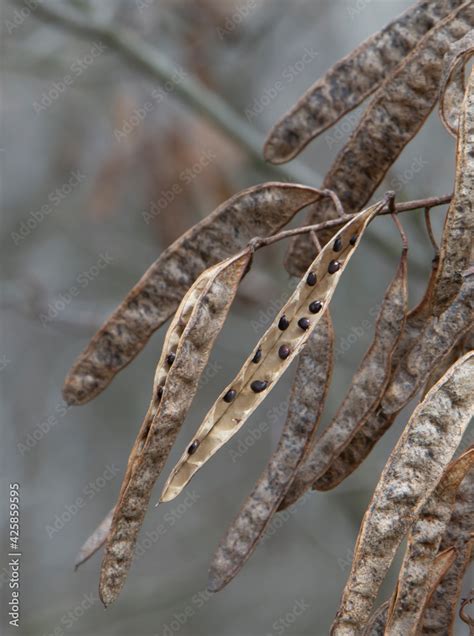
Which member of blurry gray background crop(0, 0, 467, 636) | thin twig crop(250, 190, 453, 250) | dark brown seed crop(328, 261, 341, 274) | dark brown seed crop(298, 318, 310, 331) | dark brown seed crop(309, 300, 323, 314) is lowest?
blurry gray background crop(0, 0, 467, 636)

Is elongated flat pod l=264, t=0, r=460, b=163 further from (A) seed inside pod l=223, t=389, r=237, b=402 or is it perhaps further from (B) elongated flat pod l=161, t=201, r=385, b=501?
(A) seed inside pod l=223, t=389, r=237, b=402

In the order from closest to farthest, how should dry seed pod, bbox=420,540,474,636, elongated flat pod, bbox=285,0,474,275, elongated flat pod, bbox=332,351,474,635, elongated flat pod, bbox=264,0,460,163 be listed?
elongated flat pod, bbox=332,351,474,635
dry seed pod, bbox=420,540,474,636
elongated flat pod, bbox=285,0,474,275
elongated flat pod, bbox=264,0,460,163

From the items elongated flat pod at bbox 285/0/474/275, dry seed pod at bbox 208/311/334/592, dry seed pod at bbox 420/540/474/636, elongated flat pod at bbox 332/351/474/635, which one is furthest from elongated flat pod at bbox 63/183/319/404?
dry seed pod at bbox 420/540/474/636

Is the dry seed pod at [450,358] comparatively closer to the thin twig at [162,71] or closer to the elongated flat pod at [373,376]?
the elongated flat pod at [373,376]

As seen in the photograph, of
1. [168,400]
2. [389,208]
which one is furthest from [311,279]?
[168,400]

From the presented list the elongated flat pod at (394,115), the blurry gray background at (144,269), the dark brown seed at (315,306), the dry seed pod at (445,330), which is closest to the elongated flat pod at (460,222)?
the dry seed pod at (445,330)

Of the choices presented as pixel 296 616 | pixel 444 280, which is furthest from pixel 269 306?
pixel 444 280

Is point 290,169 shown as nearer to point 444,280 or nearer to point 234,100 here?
point 234,100

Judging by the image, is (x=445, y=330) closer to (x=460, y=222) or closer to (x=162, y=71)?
(x=460, y=222)
